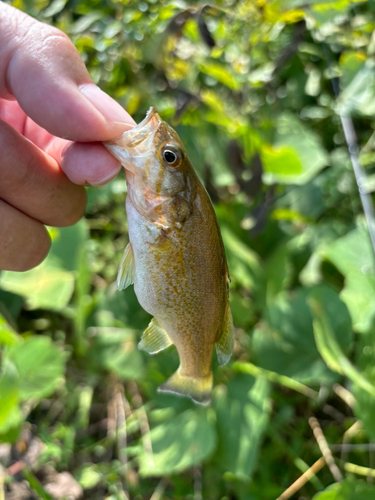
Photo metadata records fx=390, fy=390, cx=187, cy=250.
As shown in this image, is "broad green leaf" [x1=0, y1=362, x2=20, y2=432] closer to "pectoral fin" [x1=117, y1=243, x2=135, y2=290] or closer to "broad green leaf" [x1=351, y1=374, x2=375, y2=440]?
"pectoral fin" [x1=117, y1=243, x2=135, y2=290]

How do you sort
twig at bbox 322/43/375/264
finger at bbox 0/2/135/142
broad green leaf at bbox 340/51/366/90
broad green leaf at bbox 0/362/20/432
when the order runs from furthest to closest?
broad green leaf at bbox 340/51/366/90 → twig at bbox 322/43/375/264 → broad green leaf at bbox 0/362/20/432 → finger at bbox 0/2/135/142

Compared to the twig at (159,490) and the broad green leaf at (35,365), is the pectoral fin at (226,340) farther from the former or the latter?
the twig at (159,490)

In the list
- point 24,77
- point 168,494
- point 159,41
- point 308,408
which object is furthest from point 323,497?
point 159,41

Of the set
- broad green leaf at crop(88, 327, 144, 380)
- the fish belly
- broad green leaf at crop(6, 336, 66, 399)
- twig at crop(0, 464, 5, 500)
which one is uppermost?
the fish belly

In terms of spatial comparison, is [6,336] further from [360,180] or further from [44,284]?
[360,180]

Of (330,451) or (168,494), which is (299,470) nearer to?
(330,451)

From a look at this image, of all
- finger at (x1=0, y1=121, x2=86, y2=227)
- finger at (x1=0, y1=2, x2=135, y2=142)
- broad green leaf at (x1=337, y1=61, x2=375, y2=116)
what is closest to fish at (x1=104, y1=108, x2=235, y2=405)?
finger at (x1=0, y1=2, x2=135, y2=142)

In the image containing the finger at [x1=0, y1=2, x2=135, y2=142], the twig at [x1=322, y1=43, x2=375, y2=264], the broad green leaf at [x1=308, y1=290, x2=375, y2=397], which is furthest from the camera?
the twig at [x1=322, y1=43, x2=375, y2=264]
